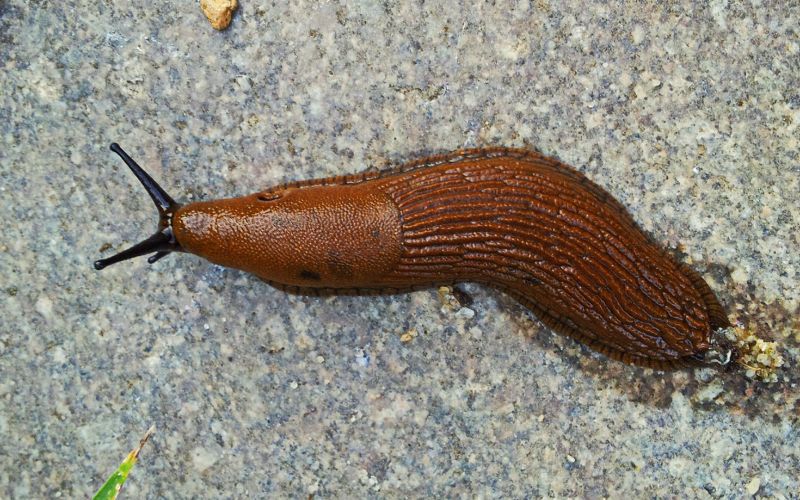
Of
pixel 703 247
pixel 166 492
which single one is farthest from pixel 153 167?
pixel 703 247

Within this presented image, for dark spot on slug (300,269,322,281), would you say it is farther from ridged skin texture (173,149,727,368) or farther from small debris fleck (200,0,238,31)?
small debris fleck (200,0,238,31)

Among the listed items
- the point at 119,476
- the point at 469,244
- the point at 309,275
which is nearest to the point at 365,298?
the point at 309,275

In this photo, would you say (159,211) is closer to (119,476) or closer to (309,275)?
(309,275)

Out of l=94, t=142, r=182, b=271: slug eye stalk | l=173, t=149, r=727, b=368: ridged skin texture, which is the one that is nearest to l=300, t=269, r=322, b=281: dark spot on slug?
l=173, t=149, r=727, b=368: ridged skin texture

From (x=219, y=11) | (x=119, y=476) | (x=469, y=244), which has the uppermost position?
(x=219, y=11)

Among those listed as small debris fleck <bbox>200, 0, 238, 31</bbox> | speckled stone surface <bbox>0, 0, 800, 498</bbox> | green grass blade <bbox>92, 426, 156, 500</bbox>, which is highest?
small debris fleck <bbox>200, 0, 238, 31</bbox>

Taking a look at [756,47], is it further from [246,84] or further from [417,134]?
[246,84]
